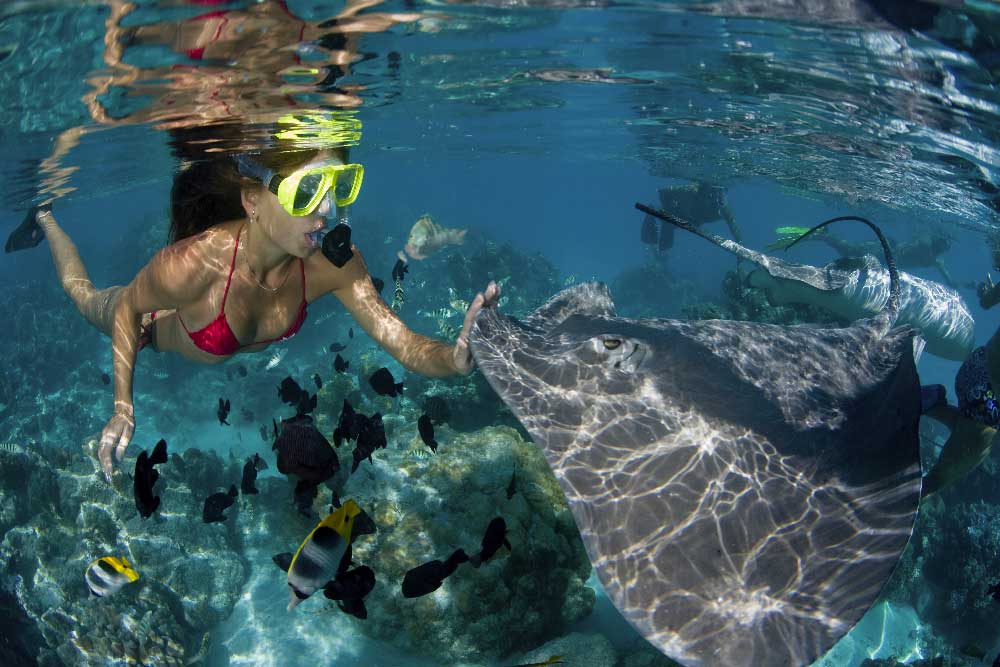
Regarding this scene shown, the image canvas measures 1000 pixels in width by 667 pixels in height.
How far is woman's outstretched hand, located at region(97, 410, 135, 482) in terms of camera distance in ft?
14.4

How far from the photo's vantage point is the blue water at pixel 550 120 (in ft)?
24.2

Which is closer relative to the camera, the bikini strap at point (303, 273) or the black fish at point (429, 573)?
the black fish at point (429, 573)

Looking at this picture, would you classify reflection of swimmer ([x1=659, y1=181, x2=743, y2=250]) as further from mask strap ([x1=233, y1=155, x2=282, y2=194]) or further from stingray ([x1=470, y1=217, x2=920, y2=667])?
mask strap ([x1=233, y1=155, x2=282, y2=194])

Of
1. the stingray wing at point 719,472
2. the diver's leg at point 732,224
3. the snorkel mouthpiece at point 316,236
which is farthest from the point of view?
the diver's leg at point 732,224

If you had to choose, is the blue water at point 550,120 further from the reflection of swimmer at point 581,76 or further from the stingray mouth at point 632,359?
the stingray mouth at point 632,359

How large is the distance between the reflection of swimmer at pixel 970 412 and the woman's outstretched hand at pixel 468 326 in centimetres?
512

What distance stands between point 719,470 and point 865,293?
10.8 m

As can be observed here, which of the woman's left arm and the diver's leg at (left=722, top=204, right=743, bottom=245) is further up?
the woman's left arm

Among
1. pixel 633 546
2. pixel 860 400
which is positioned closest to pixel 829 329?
pixel 860 400

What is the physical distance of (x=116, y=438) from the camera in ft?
14.8

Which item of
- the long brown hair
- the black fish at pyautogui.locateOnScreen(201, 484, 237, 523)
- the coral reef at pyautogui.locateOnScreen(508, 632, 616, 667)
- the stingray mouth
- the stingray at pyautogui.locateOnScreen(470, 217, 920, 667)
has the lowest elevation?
the coral reef at pyautogui.locateOnScreen(508, 632, 616, 667)

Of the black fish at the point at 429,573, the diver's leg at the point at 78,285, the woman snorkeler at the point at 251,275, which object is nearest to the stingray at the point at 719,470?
the woman snorkeler at the point at 251,275

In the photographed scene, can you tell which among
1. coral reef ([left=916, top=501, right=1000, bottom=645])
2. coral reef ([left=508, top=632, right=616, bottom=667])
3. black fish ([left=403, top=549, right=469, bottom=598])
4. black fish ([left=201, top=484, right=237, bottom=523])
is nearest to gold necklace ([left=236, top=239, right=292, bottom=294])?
black fish ([left=201, top=484, right=237, bottom=523])

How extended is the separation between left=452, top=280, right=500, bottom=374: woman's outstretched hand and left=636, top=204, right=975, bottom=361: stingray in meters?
6.61
